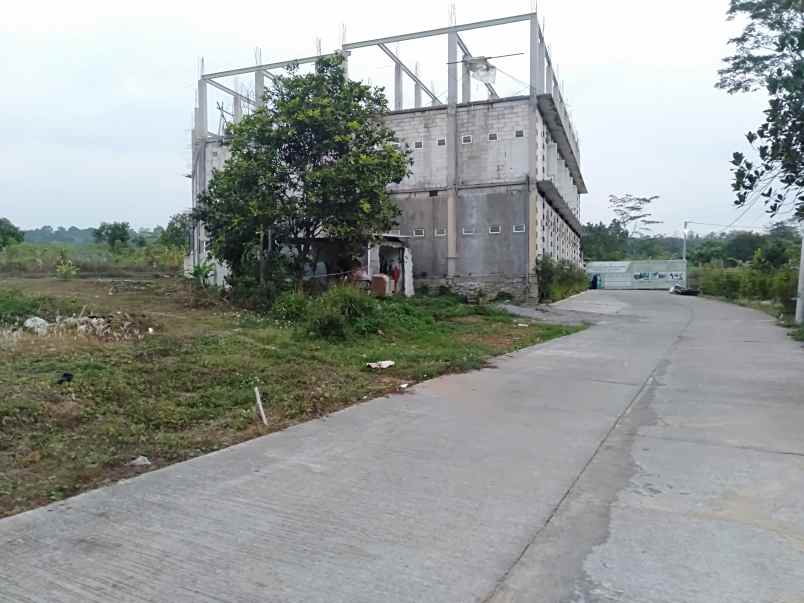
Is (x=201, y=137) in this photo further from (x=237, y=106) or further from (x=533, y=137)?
(x=533, y=137)

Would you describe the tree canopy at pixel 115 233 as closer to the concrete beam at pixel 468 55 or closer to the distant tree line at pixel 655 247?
the concrete beam at pixel 468 55

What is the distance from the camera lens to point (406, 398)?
7406 mm

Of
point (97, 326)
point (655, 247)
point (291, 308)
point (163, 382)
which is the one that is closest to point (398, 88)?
point (291, 308)

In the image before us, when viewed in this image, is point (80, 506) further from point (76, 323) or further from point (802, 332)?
point (802, 332)

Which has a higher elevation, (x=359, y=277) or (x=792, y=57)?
(x=792, y=57)

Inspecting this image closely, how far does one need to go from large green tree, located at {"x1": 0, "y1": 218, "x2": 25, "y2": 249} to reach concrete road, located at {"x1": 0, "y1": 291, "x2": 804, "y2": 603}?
45.4 meters

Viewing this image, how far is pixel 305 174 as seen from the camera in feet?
54.9

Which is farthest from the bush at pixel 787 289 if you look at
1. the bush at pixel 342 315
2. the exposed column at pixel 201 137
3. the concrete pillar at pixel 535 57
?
the exposed column at pixel 201 137

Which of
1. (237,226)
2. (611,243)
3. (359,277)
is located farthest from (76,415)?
(611,243)

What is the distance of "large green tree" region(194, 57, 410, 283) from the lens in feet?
53.8

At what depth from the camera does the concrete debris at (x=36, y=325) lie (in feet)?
33.7

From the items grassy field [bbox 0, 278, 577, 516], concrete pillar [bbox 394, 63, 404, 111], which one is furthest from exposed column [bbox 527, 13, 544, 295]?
grassy field [bbox 0, 278, 577, 516]

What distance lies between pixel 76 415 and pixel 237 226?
38.5 feet

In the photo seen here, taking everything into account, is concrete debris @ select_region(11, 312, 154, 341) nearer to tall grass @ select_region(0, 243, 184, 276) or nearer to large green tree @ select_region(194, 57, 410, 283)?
large green tree @ select_region(194, 57, 410, 283)
